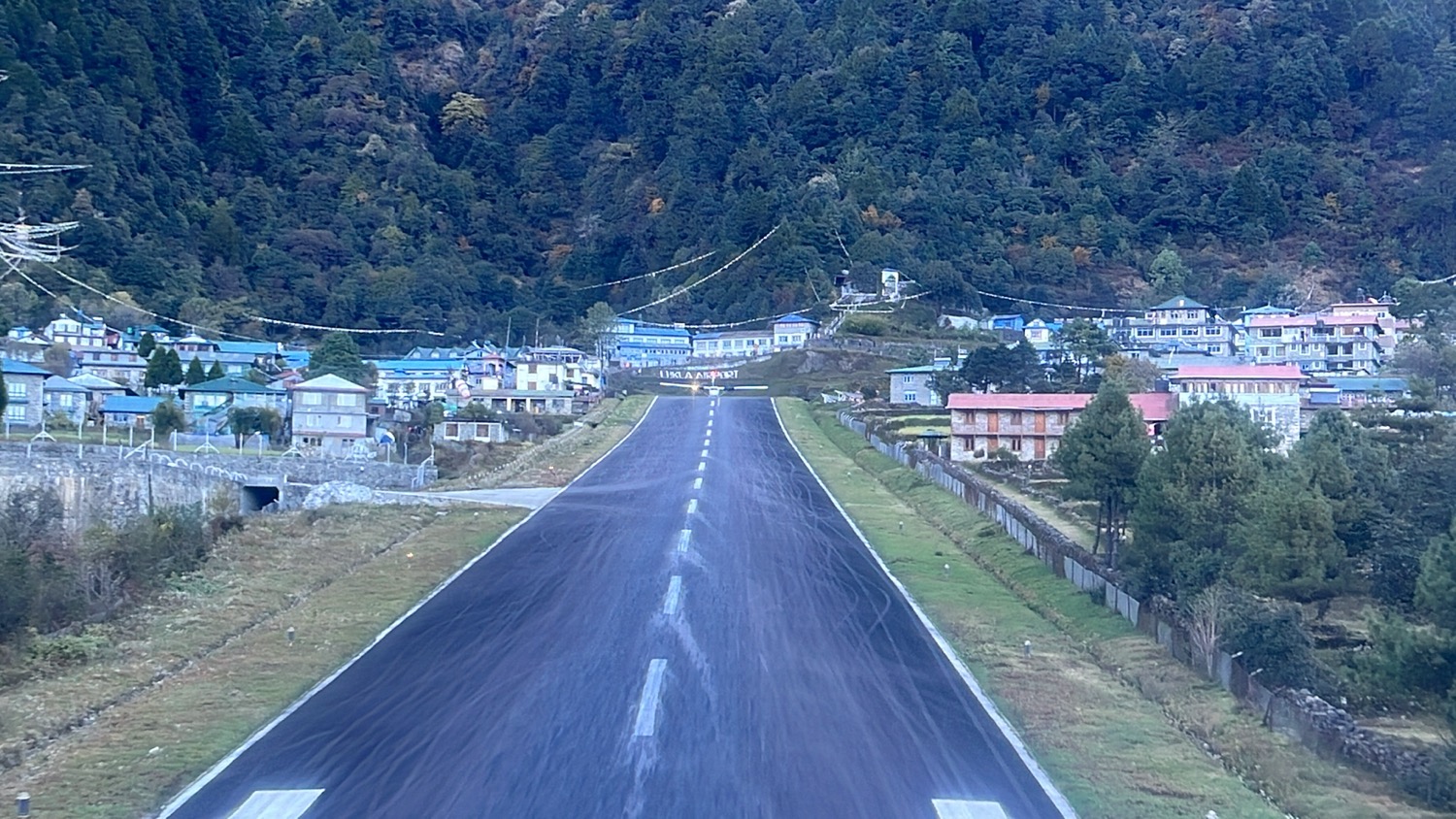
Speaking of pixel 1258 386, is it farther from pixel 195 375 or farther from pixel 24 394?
pixel 24 394

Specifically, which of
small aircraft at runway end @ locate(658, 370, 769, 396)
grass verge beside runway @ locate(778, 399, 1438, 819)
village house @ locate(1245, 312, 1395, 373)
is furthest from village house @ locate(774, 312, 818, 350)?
grass verge beside runway @ locate(778, 399, 1438, 819)

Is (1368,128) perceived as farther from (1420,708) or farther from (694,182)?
(1420,708)

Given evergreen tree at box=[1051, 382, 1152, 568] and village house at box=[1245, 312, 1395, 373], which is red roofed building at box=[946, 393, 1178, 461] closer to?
evergreen tree at box=[1051, 382, 1152, 568]

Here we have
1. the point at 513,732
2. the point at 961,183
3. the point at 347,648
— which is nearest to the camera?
the point at 513,732

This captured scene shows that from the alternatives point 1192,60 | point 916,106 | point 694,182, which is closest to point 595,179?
point 694,182

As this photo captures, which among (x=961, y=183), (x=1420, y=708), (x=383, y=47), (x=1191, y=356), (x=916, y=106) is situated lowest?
(x=1420, y=708)

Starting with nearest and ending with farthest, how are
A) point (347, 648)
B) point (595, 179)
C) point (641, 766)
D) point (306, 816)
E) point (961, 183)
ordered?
1. point (306, 816)
2. point (641, 766)
3. point (347, 648)
4. point (961, 183)
5. point (595, 179)

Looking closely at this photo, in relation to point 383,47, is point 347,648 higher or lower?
lower
